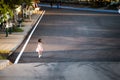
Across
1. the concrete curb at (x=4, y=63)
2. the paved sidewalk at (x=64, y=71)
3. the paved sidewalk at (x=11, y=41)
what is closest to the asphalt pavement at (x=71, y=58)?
the paved sidewalk at (x=64, y=71)

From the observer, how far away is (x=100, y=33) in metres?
34.0

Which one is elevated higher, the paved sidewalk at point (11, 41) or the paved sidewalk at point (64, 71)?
the paved sidewalk at point (64, 71)

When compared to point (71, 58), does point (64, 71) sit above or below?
above

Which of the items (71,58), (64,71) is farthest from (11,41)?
(64,71)

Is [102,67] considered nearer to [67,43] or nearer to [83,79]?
[83,79]

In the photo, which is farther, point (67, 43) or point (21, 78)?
point (67, 43)

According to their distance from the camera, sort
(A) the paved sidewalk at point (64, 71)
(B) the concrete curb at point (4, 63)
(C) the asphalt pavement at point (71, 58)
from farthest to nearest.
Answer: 1. (B) the concrete curb at point (4, 63)
2. (C) the asphalt pavement at point (71, 58)
3. (A) the paved sidewalk at point (64, 71)

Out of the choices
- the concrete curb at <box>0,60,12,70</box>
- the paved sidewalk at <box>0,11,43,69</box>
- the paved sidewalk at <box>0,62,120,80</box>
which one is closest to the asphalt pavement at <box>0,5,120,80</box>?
the paved sidewalk at <box>0,62,120,80</box>

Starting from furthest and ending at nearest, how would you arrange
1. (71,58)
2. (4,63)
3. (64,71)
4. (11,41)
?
(11,41)
(71,58)
(4,63)
(64,71)

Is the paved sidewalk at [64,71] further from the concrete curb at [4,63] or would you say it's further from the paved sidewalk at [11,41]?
the paved sidewalk at [11,41]

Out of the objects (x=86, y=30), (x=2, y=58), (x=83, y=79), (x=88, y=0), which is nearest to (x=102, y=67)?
(x=83, y=79)

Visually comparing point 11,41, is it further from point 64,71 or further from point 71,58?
point 64,71

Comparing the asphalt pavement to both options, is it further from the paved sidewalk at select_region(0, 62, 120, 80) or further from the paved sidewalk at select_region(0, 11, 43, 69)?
the paved sidewalk at select_region(0, 11, 43, 69)

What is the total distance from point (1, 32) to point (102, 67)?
15.8m
